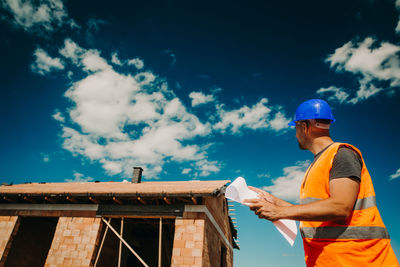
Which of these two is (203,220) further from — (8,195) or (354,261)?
(8,195)

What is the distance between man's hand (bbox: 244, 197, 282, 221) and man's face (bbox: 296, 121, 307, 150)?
0.64 meters

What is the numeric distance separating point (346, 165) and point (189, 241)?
24.5ft

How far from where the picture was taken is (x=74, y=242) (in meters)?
8.62

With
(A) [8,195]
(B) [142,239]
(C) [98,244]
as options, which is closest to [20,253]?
(A) [8,195]

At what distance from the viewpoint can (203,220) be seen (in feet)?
26.1

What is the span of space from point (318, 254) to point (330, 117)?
0.96 m

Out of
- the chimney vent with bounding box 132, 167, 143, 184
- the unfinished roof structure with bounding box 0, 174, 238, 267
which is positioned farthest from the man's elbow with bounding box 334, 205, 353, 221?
the chimney vent with bounding box 132, 167, 143, 184

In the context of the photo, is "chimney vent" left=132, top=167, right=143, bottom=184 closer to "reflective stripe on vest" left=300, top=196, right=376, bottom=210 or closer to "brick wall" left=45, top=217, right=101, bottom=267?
"brick wall" left=45, top=217, right=101, bottom=267

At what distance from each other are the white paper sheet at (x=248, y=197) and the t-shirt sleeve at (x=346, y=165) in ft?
1.54

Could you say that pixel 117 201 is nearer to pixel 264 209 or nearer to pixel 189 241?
pixel 189 241

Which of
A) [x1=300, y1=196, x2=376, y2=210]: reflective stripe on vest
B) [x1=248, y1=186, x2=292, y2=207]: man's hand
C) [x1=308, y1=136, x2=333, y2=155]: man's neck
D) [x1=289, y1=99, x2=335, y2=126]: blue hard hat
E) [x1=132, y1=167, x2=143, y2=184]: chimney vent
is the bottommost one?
[x1=300, y1=196, x2=376, y2=210]: reflective stripe on vest

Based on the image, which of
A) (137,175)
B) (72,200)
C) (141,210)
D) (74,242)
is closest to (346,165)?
(141,210)

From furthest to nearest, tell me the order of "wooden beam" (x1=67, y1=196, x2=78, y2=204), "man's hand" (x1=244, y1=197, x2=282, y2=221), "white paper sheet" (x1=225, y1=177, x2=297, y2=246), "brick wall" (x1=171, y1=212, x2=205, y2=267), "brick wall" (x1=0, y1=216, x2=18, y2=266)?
"brick wall" (x1=0, y1=216, x2=18, y2=266), "wooden beam" (x1=67, y1=196, x2=78, y2=204), "brick wall" (x1=171, y1=212, x2=205, y2=267), "white paper sheet" (x1=225, y1=177, x2=297, y2=246), "man's hand" (x1=244, y1=197, x2=282, y2=221)

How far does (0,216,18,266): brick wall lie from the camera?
9461mm
